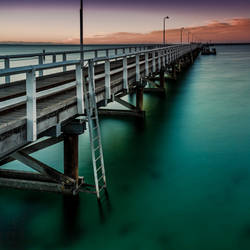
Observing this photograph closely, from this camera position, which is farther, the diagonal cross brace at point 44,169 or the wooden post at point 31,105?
the diagonal cross brace at point 44,169

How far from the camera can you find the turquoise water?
632cm

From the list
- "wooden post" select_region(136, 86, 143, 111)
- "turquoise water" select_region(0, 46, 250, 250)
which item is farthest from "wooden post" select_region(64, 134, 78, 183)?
"wooden post" select_region(136, 86, 143, 111)

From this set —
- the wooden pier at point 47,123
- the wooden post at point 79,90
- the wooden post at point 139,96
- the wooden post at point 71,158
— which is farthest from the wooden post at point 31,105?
the wooden post at point 139,96

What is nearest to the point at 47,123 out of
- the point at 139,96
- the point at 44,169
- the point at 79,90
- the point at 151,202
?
the point at 79,90

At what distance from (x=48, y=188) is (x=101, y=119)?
7985mm

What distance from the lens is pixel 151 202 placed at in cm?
772

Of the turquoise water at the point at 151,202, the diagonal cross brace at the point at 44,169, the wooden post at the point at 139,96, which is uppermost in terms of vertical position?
the wooden post at the point at 139,96

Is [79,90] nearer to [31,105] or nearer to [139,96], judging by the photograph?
[31,105]

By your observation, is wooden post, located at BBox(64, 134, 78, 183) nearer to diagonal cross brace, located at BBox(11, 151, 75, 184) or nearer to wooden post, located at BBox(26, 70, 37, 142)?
diagonal cross brace, located at BBox(11, 151, 75, 184)

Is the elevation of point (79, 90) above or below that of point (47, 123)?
above

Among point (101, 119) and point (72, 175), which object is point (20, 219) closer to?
point (72, 175)

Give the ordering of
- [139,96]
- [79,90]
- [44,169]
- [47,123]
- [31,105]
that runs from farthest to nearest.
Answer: [139,96], [44,169], [79,90], [47,123], [31,105]

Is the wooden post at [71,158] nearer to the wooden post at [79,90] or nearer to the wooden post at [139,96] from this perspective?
→ the wooden post at [79,90]

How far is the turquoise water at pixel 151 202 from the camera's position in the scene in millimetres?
6324
